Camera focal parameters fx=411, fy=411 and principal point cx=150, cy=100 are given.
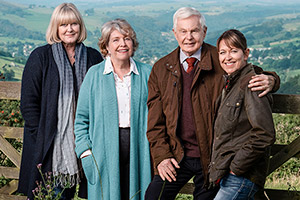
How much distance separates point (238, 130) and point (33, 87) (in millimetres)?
1591

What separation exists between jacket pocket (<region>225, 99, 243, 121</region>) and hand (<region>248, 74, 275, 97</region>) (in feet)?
0.36

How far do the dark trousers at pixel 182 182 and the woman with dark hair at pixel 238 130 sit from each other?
0.19 m

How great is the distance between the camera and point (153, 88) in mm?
2775

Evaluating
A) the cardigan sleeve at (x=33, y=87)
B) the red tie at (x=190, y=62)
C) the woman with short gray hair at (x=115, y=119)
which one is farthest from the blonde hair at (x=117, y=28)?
the cardigan sleeve at (x=33, y=87)

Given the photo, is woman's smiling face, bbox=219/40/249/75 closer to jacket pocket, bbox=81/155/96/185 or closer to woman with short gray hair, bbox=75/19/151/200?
woman with short gray hair, bbox=75/19/151/200

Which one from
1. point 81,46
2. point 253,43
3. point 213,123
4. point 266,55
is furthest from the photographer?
point 253,43

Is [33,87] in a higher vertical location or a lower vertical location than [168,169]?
higher

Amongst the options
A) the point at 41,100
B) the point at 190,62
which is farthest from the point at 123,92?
the point at 41,100

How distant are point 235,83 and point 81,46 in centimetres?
135

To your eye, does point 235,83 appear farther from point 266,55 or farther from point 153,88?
point 266,55

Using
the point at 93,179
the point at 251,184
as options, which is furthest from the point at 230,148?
the point at 93,179

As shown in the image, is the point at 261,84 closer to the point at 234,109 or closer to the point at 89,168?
the point at 234,109

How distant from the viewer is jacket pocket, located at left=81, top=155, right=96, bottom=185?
2961mm

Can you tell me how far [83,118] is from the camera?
2.98 meters
